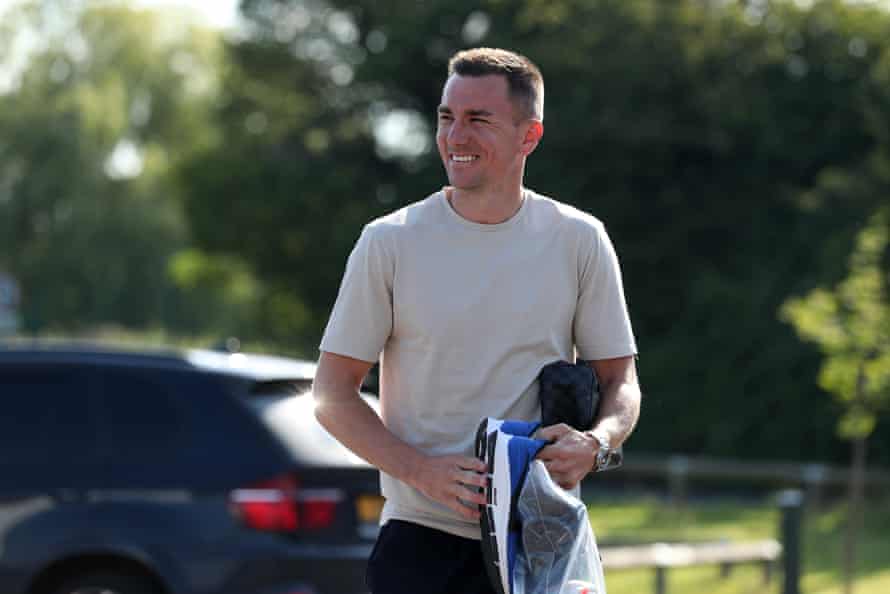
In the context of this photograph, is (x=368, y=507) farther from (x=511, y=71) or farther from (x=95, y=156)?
(x=95, y=156)

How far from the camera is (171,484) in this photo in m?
7.93

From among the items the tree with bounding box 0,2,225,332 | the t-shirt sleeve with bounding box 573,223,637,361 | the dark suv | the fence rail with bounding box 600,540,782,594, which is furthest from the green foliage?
the tree with bounding box 0,2,225,332

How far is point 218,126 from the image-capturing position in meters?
43.0

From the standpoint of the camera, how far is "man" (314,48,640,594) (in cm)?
408

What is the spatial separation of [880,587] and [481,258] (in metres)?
12.9

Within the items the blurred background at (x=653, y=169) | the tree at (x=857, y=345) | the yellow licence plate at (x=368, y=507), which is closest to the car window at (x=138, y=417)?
the yellow licence plate at (x=368, y=507)

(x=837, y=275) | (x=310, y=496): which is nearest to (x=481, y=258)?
(x=310, y=496)

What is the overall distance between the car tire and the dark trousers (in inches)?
155

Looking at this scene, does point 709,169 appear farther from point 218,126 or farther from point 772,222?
point 218,126

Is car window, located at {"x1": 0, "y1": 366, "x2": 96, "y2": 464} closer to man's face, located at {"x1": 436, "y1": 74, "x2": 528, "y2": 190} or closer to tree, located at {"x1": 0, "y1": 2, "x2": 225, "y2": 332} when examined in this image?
man's face, located at {"x1": 436, "y1": 74, "x2": 528, "y2": 190}

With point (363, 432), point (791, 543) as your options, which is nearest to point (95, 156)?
point (791, 543)

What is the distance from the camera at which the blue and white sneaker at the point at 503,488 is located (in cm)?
386

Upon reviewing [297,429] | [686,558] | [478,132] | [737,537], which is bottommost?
[737,537]

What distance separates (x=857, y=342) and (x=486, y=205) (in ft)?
40.2
